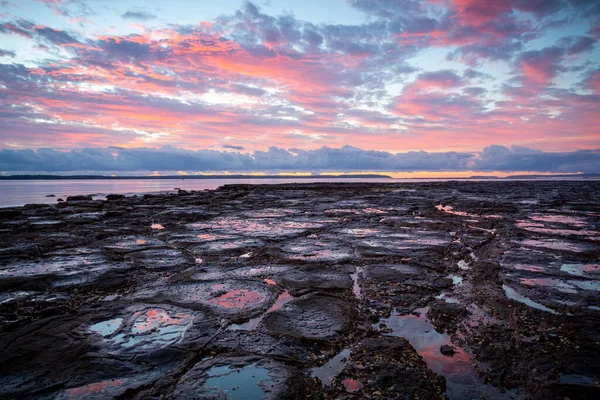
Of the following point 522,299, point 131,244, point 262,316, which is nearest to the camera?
point 262,316

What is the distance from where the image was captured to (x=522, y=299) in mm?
4941

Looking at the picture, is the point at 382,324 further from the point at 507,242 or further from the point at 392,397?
the point at 507,242

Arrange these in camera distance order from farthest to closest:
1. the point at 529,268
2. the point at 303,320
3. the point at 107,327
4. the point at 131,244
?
1. the point at 131,244
2. the point at 529,268
3. the point at 303,320
4. the point at 107,327

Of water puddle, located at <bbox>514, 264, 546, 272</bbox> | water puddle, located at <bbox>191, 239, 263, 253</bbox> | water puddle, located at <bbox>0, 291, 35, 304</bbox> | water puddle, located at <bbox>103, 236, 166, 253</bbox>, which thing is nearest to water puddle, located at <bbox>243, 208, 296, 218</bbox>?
water puddle, located at <bbox>191, 239, 263, 253</bbox>

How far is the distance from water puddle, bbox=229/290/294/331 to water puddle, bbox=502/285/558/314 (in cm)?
354

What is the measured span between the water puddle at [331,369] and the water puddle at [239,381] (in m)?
0.50

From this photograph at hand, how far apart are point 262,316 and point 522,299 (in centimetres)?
405

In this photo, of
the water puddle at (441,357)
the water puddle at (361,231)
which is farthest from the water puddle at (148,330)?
the water puddle at (361,231)

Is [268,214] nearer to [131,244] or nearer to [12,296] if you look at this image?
[131,244]

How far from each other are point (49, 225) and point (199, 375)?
533 inches

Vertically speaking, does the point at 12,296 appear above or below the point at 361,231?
above

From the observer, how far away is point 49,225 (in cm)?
1295

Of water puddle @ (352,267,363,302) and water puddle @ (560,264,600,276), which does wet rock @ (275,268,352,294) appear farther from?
water puddle @ (560,264,600,276)

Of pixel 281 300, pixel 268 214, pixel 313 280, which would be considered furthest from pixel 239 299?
pixel 268 214
